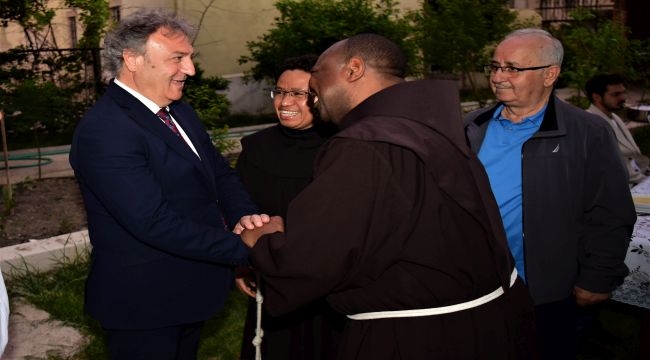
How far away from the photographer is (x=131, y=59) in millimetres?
3049

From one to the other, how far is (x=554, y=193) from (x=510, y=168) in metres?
0.26

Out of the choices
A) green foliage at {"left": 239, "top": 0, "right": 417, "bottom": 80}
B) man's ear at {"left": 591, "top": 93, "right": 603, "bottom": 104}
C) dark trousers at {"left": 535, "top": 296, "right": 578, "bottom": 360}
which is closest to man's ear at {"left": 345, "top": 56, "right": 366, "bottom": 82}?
dark trousers at {"left": 535, "top": 296, "right": 578, "bottom": 360}

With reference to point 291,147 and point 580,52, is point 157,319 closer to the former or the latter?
point 291,147

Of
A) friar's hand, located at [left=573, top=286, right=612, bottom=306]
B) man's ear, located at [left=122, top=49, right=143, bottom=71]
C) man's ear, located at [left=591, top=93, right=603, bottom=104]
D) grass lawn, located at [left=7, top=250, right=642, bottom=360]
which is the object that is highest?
man's ear, located at [left=122, top=49, right=143, bottom=71]

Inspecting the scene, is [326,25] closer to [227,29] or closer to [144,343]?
[227,29]

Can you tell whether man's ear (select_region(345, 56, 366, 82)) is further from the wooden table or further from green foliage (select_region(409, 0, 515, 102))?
green foliage (select_region(409, 0, 515, 102))

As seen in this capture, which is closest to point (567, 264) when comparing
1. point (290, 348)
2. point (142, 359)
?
point (290, 348)

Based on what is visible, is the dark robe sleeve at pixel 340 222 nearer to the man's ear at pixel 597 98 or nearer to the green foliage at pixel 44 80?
the man's ear at pixel 597 98

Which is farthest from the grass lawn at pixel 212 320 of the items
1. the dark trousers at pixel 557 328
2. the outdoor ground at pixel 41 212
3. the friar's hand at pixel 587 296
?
the friar's hand at pixel 587 296

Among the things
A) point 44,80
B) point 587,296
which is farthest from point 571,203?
point 44,80

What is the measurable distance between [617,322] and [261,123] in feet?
32.5

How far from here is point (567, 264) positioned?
3.56 meters

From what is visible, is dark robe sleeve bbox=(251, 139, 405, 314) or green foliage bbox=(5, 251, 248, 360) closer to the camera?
dark robe sleeve bbox=(251, 139, 405, 314)

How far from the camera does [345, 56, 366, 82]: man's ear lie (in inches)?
96.9
